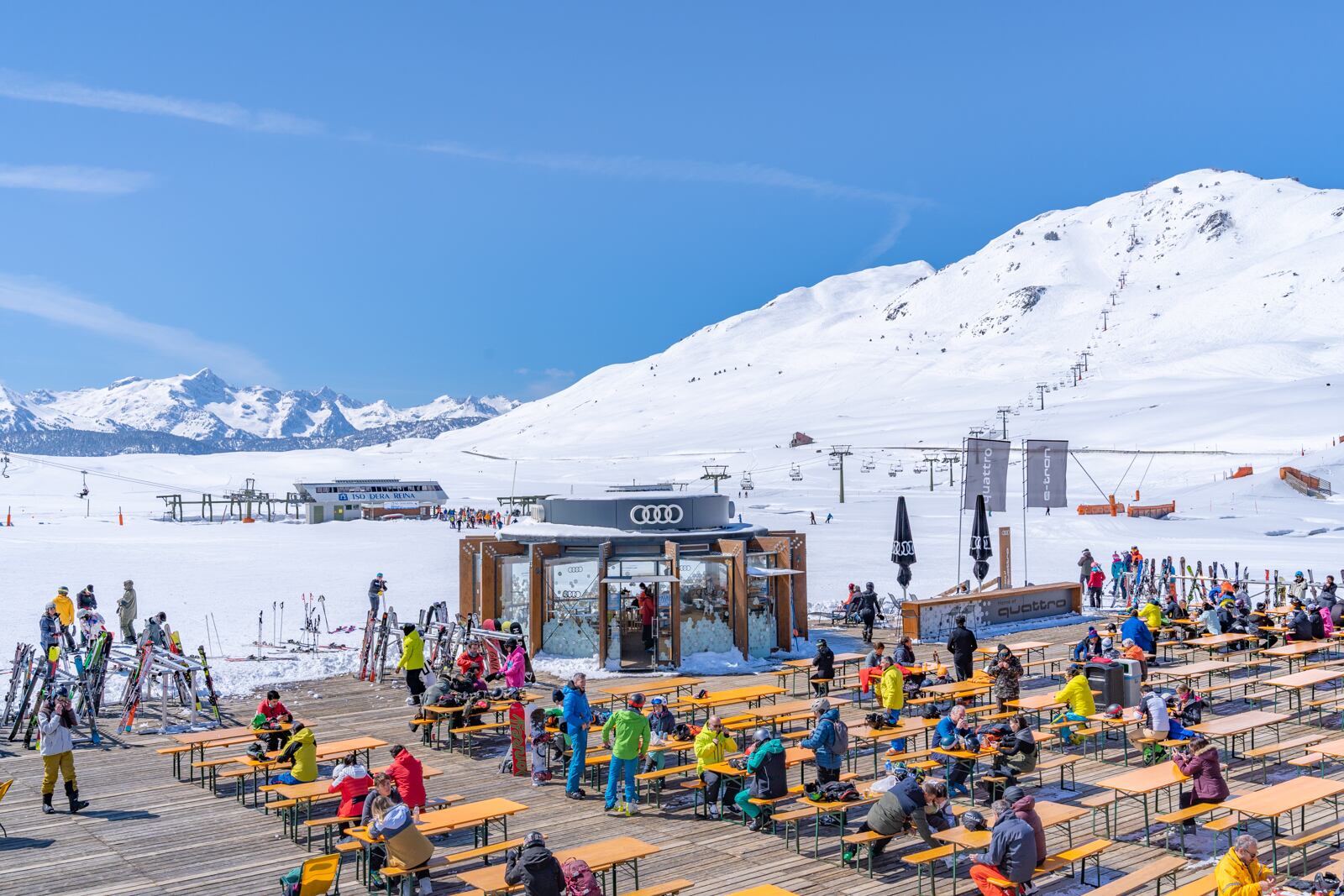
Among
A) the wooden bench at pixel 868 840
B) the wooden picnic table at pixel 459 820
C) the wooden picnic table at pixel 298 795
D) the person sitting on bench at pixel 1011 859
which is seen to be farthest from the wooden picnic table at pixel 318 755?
the person sitting on bench at pixel 1011 859

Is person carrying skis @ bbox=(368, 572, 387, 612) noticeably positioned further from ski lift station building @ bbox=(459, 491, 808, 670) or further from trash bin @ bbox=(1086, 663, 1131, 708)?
trash bin @ bbox=(1086, 663, 1131, 708)

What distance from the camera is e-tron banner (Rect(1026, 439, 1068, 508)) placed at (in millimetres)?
31891

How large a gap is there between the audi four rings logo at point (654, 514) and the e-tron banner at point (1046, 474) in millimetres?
13986

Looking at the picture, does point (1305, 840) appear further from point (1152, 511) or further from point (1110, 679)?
point (1152, 511)

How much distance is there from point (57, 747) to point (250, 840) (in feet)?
8.42

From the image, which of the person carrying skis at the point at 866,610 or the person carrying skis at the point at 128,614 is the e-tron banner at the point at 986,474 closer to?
the person carrying skis at the point at 866,610

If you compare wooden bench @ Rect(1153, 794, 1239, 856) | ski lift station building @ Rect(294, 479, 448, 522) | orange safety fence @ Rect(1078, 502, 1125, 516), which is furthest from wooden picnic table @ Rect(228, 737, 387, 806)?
ski lift station building @ Rect(294, 479, 448, 522)

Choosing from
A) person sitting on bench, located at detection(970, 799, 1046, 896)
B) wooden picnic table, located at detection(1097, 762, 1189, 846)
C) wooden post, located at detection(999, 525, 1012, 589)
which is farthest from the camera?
wooden post, located at detection(999, 525, 1012, 589)

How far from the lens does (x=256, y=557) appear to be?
40812 millimetres

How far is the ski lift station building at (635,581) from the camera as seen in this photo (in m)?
21.3

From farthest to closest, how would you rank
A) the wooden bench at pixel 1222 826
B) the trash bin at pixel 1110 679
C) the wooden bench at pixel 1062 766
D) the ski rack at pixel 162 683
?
the ski rack at pixel 162 683 → the trash bin at pixel 1110 679 → the wooden bench at pixel 1062 766 → the wooden bench at pixel 1222 826

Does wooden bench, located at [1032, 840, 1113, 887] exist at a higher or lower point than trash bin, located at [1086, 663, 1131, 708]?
lower

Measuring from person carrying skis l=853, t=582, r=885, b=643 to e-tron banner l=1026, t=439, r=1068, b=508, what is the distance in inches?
369

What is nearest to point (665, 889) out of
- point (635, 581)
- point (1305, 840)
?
point (1305, 840)
